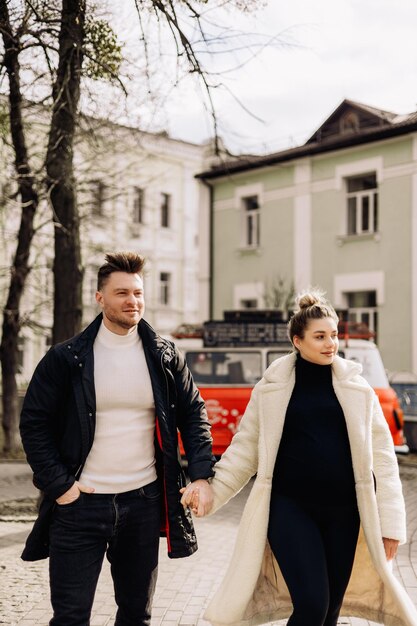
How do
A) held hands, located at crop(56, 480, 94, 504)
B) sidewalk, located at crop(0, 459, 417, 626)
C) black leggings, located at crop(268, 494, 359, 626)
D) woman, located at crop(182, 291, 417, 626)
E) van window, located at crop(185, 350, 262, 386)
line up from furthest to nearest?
van window, located at crop(185, 350, 262, 386)
sidewalk, located at crop(0, 459, 417, 626)
woman, located at crop(182, 291, 417, 626)
black leggings, located at crop(268, 494, 359, 626)
held hands, located at crop(56, 480, 94, 504)

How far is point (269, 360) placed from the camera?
38.1 ft

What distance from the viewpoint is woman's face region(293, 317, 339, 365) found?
384cm

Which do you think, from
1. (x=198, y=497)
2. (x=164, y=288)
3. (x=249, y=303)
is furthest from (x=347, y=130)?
(x=198, y=497)

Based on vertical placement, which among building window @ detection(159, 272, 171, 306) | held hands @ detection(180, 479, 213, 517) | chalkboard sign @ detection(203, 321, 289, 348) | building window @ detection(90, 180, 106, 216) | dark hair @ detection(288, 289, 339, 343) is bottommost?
held hands @ detection(180, 479, 213, 517)

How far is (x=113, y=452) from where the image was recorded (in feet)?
11.7

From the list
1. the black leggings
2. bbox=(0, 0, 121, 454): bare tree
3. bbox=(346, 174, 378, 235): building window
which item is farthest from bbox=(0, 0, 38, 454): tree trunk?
bbox=(346, 174, 378, 235): building window

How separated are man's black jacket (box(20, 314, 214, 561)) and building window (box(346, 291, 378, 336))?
18944 millimetres

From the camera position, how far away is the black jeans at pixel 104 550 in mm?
3473

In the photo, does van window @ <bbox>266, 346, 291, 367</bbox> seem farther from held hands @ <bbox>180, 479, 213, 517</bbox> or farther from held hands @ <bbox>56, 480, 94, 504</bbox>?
held hands @ <bbox>56, 480, 94, 504</bbox>

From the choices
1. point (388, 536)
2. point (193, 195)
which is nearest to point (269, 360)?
point (388, 536)

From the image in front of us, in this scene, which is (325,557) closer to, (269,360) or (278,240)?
(269,360)

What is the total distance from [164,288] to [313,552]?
34571 millimetres

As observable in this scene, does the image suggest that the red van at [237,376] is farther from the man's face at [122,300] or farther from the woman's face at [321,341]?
the man's face at [122,300]

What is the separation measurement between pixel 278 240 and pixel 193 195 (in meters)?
14.1
